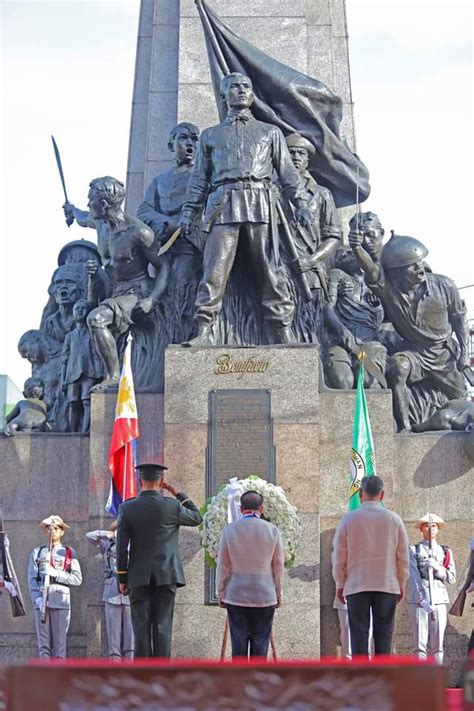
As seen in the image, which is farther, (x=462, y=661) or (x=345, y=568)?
(x=462, y=661)

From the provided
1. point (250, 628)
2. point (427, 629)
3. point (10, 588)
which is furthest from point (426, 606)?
point (250, 628)

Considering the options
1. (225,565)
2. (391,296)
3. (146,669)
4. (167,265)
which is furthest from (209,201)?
(146,669)

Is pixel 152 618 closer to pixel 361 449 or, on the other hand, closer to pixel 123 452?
pixel 123 452

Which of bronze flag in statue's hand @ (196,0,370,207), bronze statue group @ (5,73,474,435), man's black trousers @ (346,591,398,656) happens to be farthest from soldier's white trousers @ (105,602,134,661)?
bronze flag in statue's hand @ (196,0,370,207)

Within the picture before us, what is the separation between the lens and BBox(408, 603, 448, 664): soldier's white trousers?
13.9 metres

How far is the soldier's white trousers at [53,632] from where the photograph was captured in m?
14.1

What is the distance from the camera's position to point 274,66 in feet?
57.5

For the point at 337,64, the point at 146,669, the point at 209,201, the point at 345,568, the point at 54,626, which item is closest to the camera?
the point at 146,669

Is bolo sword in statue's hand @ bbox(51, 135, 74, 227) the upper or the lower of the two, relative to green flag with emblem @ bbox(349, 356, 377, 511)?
upper

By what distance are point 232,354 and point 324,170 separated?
13.2 ft

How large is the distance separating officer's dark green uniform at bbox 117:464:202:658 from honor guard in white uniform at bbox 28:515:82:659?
4207 mm

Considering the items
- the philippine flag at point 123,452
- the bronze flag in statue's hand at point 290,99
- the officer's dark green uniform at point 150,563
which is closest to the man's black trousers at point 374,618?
the officer's dark green uniform at point 150,563

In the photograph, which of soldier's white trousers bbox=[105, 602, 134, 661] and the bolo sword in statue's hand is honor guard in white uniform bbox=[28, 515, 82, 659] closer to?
soldier's white trousers bbox=[105, 602, 134, 661]

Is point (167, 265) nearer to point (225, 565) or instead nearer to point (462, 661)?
point (462, 661)
